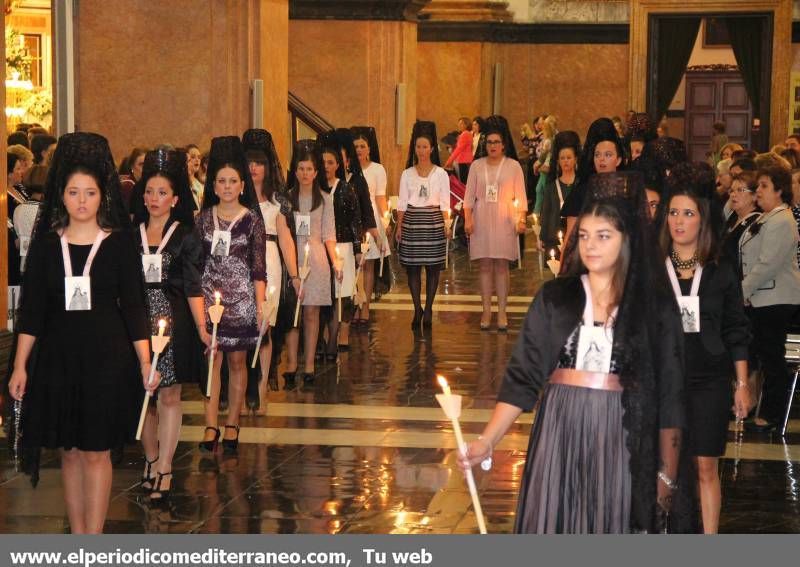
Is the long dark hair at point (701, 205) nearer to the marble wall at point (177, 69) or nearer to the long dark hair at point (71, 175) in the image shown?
the long dark hair at point (71, 175)

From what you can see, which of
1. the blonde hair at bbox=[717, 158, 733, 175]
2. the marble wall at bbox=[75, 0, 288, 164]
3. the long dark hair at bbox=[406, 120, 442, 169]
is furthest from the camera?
the marble wall at bbox=[75, 0, 288, 164]

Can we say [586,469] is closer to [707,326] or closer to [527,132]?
[707,326]

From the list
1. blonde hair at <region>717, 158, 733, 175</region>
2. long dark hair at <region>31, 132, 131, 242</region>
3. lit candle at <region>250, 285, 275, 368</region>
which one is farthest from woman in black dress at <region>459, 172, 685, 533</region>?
blonde hair at <region>717, 158, 733, 175</region>

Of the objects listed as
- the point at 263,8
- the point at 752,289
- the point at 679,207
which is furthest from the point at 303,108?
the point at 679,207

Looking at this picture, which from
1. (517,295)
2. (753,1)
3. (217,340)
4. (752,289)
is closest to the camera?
(217,340)

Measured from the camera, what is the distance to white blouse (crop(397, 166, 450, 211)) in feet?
49.9

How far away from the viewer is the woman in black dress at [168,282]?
8328 mm

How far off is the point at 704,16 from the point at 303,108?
390 inches

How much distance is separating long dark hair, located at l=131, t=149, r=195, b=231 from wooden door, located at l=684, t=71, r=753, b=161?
82.6ft

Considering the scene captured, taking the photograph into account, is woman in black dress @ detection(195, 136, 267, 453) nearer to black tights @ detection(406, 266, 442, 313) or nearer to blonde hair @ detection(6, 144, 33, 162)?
blonde hair @ detection(6, 144, 33, 162)

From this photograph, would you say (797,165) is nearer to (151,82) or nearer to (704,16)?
(151,82)

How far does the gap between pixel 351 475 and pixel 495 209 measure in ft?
21.8

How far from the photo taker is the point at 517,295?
18.4 meters
